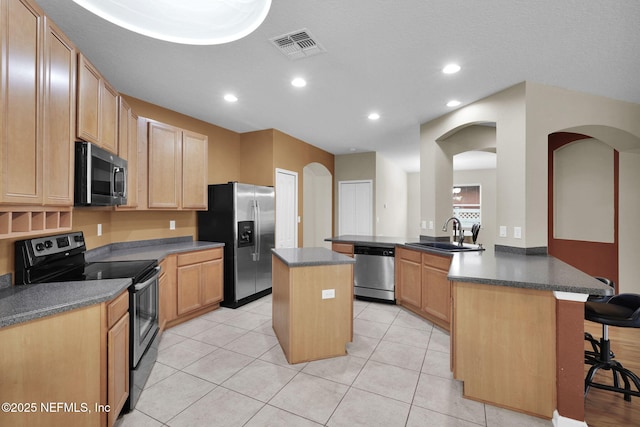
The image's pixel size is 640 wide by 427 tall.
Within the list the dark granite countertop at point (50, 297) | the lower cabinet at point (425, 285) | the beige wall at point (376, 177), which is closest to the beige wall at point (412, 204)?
the beige wall at point (376, 177)

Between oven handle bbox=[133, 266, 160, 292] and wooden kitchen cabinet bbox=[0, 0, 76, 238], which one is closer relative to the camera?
wooden kitchen cabinet bbox=[0, 0, 76, 238]

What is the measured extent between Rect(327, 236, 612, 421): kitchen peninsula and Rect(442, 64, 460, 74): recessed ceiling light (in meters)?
1.89

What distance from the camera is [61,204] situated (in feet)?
5.80

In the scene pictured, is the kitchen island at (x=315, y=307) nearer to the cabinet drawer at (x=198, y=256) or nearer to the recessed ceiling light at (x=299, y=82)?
the cabinet drawer at (x=198, y=256)

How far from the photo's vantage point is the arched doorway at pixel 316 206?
711 cm

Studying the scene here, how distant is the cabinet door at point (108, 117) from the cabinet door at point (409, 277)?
136 inches

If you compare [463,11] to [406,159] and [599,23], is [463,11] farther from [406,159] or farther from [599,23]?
[406,159]

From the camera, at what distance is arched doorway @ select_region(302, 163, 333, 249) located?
7107 millimetres

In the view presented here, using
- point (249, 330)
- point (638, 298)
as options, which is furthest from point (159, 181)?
point (638, 298)

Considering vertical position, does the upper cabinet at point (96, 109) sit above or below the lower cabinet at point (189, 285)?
above

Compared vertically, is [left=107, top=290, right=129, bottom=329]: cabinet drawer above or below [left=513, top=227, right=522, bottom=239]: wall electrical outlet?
below

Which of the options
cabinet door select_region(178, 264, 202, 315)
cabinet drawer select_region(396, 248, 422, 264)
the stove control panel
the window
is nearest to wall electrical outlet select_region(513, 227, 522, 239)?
cabinet drawer select_region(396, 248, 422, 264)

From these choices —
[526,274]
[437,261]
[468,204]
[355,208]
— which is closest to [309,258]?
[437,261]

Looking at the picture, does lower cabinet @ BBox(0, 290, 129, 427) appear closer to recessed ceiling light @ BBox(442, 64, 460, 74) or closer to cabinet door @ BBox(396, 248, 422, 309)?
cabinet door @ BBox(396, 248, 422, 309)
